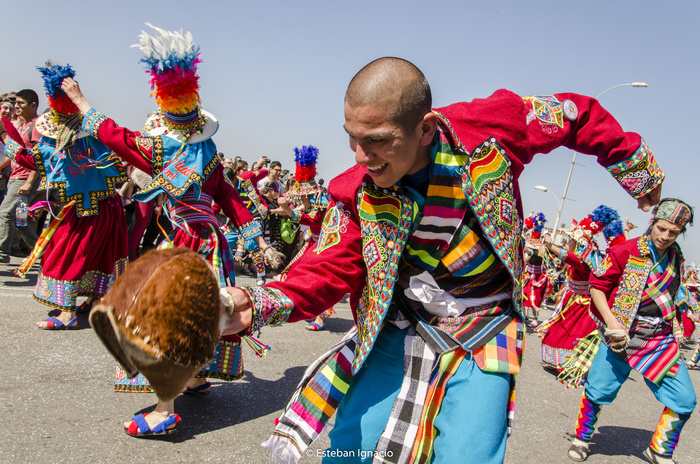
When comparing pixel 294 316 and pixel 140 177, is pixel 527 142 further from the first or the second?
pixel 140 177

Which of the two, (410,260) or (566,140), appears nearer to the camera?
(410,260)

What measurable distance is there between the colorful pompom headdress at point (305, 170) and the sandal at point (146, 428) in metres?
4.32

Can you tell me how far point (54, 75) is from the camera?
4.64 metres

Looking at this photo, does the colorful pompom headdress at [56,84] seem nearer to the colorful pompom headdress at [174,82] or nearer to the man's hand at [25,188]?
the colorful pompom headdress at [174,82]

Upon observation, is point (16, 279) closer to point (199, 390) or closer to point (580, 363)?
point (199, 390)

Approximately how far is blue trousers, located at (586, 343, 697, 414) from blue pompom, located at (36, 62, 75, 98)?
5.08 meters

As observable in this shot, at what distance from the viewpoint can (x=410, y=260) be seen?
2.00m

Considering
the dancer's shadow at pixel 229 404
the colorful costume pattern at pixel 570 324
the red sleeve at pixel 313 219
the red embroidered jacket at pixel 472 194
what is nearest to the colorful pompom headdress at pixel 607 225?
the colorful costume pattern at pixel 570 324

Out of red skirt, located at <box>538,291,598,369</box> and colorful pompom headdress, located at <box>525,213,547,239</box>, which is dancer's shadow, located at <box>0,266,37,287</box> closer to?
red skirt, located at <box>538,291,598,369</box>

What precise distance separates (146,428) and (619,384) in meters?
3.40

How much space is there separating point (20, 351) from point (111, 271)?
1.34 m

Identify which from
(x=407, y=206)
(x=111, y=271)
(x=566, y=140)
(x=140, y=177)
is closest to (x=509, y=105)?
(x=566, y=140)

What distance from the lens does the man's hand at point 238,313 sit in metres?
1.54

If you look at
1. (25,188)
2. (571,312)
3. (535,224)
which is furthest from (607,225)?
(25,188)
